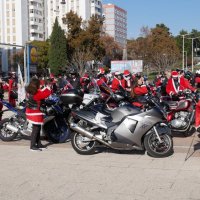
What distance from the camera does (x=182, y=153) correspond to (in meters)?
8.28

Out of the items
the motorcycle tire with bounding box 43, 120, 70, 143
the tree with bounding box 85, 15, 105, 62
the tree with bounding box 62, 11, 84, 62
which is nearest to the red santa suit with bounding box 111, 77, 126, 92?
the motorcycle tire with bounding box 43, 120, 70, 143

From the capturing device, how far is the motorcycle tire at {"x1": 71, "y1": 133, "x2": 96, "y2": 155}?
8.28 m

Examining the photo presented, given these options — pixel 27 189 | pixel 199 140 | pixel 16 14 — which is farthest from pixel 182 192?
→ pixel 16 14

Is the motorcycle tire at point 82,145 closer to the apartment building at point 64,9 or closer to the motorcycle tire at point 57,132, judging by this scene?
the motorcycle tire at point 57,132

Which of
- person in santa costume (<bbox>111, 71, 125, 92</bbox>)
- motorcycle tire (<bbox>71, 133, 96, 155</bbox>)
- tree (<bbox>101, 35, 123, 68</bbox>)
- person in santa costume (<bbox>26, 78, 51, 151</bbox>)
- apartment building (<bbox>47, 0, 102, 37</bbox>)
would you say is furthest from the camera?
apartment building (<bbox>47, 0, 102, 37</bbox>)

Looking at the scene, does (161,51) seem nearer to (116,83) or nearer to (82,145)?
(116,83)

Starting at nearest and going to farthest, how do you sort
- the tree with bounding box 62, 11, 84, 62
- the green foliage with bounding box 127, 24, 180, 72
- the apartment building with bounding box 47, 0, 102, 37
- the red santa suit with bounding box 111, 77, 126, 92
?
the red santa suit with bounding box 111, 77, 126, 92
the tree with bounding box 62, 11, 84, 62
the green foliage with bounding box 127, 24, 180, 72
the apartment building with bounding box 47, 0, 102, 37

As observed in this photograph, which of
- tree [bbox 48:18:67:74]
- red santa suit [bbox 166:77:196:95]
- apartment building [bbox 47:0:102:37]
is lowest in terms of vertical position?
red santa suit [bbox 166:77:196:95]

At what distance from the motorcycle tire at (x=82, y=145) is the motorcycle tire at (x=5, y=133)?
6.88 ft

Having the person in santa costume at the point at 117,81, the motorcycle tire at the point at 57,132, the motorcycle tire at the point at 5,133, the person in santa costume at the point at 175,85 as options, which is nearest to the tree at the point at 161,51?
the person in santa costume at the point at 117,81

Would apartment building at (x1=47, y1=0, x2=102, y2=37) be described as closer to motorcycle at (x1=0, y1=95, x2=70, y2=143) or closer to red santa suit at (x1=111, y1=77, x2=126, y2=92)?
red santa suit at (x1=111, y1=77, x2=126, y2=92)

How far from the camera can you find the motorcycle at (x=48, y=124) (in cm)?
961

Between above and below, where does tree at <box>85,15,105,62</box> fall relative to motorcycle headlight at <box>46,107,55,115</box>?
above

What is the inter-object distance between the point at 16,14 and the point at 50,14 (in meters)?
12.8
